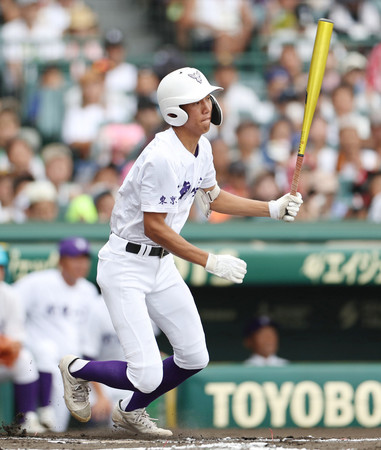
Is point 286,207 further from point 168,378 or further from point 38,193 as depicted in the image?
point 38,193

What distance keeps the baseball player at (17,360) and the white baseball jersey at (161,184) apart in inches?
66.8

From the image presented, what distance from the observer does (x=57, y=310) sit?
711 cm

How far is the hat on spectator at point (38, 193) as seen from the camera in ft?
25.6

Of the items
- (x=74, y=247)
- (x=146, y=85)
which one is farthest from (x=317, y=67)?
(x=146, y=85)

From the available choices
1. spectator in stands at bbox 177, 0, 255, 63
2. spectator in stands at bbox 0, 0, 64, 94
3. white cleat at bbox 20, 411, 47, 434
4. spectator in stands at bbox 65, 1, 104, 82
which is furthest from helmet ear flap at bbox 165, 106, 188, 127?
spectator in stands at bbox 177, 0, 255, 63

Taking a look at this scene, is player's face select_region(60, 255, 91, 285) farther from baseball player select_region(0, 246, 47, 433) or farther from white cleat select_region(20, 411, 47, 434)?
white cleat select_region(20, 411, 47, 434)

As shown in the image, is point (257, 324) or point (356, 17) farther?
point (356, 17)

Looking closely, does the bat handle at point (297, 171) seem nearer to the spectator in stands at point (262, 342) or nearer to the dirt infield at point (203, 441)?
the dirt infield at point (203, 441)

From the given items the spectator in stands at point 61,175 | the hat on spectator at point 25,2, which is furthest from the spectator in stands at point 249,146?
the hat on spectator at point 25,2

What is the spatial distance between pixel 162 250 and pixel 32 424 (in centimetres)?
192

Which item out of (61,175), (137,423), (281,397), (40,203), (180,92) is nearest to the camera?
(180,92)

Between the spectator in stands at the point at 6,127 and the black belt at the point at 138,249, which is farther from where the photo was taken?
the spectator in stands at the point at 6,127

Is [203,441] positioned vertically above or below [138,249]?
below

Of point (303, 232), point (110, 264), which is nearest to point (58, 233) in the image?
point (303, 232)
